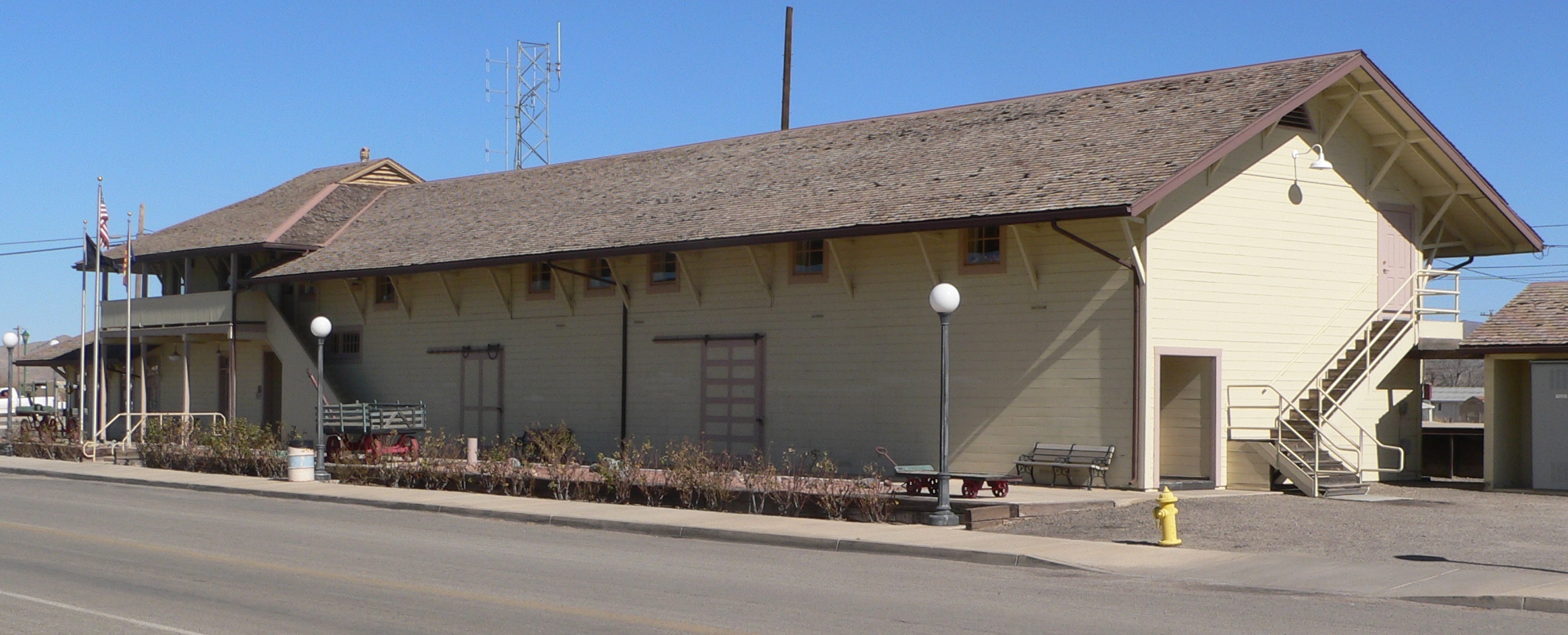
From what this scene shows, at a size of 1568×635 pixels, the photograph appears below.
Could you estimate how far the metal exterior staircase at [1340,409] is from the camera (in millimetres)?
21531

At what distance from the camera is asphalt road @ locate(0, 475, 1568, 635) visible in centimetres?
1016

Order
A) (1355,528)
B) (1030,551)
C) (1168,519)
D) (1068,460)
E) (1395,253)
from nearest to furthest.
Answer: (1030,551)
(1168,519)
(1355,528)
(1068,460)
(1395,253)

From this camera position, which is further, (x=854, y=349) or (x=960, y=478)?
(x=854, y=349)

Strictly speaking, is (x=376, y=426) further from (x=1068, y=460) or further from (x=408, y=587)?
(x=408, y=587)

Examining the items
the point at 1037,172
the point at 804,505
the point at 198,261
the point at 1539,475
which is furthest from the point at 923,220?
the point at 198,261

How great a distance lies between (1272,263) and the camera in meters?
23.0

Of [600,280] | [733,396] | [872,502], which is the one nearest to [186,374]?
[600,280]

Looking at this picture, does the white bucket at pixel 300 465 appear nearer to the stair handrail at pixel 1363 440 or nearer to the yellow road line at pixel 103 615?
the yellow road line at pixel 103 615

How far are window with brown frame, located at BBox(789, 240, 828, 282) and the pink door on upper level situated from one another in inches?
368

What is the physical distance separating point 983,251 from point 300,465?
1260 cm

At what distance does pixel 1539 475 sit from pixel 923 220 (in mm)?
10585

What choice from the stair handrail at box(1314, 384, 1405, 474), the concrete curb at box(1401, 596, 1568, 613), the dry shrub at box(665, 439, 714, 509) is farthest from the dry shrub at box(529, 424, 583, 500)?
the concrete curb at box(1401, 596, 1568, 613)

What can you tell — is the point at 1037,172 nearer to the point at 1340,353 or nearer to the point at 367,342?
the point at 1340,353

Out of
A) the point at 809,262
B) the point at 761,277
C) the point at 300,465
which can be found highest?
the point at 809,262
